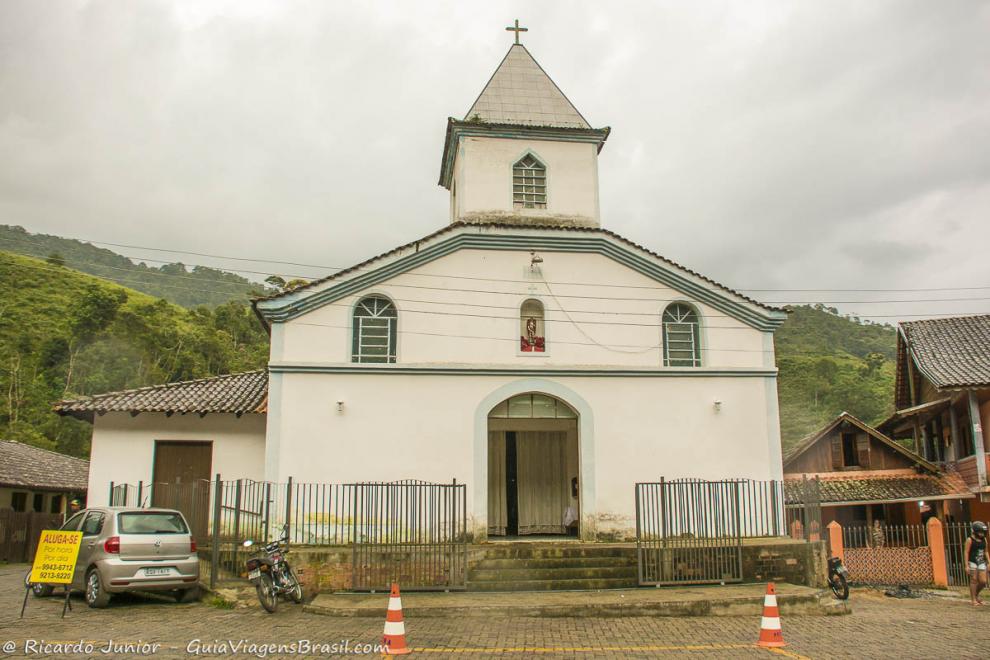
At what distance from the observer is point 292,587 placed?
41.8 feet

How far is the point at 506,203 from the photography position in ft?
60.3

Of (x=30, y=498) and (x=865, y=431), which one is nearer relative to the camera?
(x=865, y=431)

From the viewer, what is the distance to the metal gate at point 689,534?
46.0 feet

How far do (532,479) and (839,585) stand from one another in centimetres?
691

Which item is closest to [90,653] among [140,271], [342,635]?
[342,635]

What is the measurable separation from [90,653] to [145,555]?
3772mm

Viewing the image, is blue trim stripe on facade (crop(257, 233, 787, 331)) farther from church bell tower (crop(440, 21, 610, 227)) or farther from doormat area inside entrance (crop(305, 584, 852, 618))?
doormat area inside entrance (crop(305, 584, 852, 618))

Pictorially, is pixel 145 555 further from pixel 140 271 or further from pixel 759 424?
pixel 140 271

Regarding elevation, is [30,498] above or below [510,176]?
below

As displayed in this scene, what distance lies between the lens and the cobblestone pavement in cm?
953

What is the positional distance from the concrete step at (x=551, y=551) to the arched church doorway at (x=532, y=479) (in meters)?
3.41

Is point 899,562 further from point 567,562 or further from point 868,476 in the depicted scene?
point 567,562

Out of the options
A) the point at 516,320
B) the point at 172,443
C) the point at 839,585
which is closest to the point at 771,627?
the point at 839,585

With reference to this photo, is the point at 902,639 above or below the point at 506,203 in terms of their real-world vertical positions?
below
